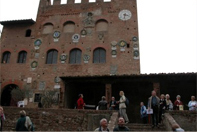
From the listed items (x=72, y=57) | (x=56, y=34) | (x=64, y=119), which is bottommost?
(x=64, y=119)

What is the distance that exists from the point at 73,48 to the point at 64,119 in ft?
32.6

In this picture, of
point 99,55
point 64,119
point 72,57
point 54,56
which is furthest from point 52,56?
point 64,119

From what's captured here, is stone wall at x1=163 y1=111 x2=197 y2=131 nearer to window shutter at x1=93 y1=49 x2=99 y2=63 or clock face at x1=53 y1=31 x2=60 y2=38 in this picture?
window shutter at x1=93 y1=49 x2=99 y2=63

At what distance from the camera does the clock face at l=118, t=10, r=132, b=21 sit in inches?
778

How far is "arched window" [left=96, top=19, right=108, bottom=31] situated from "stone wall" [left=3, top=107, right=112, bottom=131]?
36.9 ft

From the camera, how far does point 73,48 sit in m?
19.3

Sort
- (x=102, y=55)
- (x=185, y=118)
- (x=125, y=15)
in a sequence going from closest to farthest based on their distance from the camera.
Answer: (x=185, y=118)
(x=102, y=55)
(x=125, y=15)

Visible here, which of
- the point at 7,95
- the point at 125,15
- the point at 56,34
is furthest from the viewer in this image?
the point at 56,34

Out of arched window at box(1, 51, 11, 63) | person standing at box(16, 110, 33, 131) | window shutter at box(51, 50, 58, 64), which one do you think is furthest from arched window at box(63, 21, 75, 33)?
person standing at box(16, 110, 33, 131)

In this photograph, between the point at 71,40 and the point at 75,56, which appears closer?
the point at 75,56

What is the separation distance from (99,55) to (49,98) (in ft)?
19.7

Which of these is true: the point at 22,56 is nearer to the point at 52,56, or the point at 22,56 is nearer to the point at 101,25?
the point at 52,56

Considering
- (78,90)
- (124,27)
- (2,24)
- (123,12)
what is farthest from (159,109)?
(2,24)

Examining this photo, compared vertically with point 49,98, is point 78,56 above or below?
above
